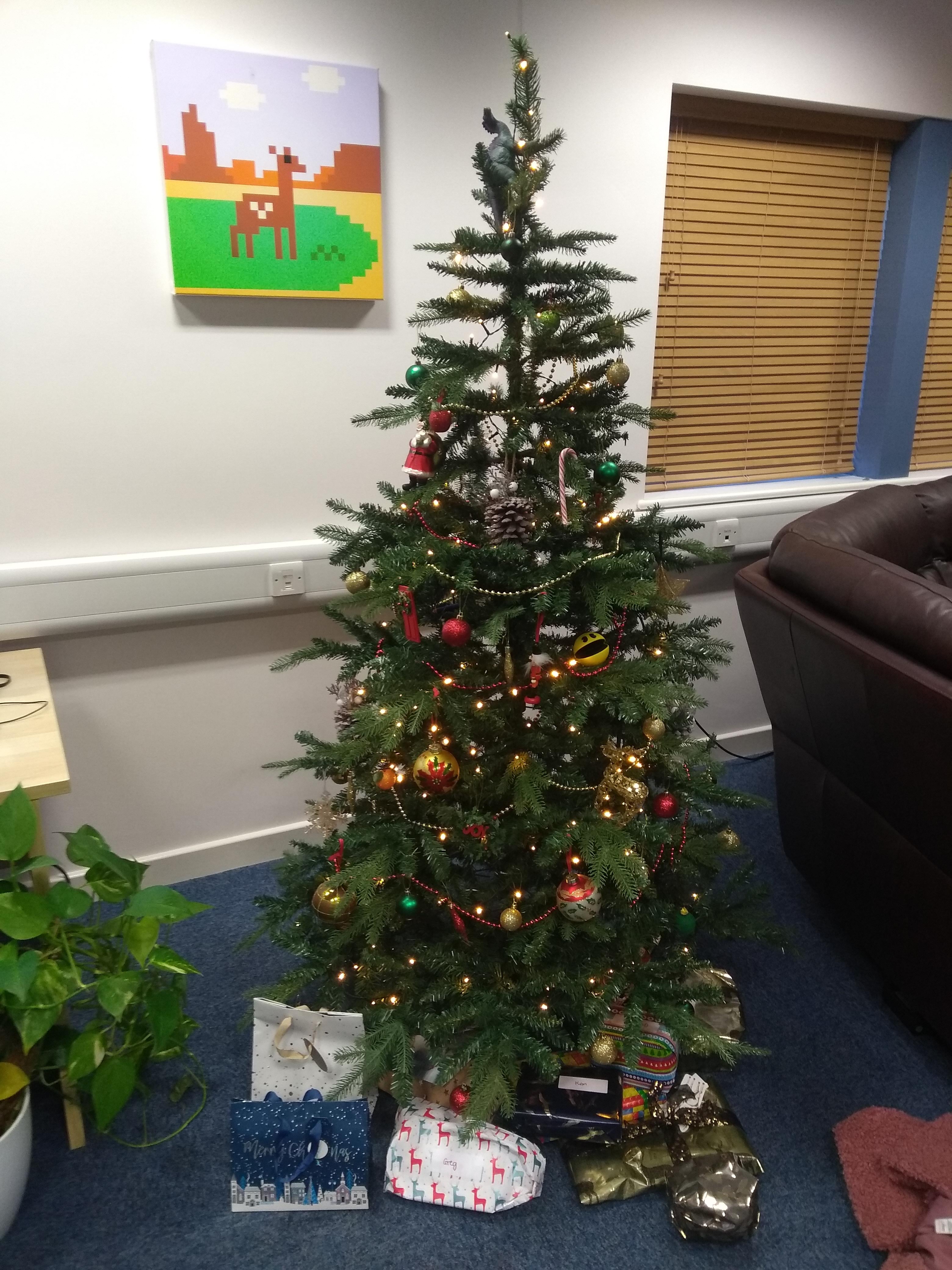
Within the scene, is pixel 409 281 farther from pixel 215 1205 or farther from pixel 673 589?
pixel 215 1205

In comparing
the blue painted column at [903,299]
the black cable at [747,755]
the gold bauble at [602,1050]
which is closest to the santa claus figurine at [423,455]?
the gold bauble at [602,1050]

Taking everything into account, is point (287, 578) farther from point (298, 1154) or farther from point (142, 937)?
point (298, 1154)

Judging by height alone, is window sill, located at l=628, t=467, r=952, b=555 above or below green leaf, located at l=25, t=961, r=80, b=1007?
above

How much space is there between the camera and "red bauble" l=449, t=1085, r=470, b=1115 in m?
1.46

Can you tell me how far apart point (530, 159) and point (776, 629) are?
1.03m

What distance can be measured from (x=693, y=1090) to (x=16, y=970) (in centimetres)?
115

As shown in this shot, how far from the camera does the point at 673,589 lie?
1512 mm

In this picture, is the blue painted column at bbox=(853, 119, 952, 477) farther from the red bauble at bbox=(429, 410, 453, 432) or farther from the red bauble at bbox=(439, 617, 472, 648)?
the red bauble at bbox=(439, 617, 472, 648)

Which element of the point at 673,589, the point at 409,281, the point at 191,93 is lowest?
the point at 673,589

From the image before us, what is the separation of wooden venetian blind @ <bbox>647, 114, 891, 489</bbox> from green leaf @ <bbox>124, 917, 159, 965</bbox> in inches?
69.5

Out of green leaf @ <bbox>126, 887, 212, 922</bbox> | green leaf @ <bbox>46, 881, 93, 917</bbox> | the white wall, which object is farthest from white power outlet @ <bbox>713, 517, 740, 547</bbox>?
green leaf @ <bbox>46, 881, 93, 917</bbox>

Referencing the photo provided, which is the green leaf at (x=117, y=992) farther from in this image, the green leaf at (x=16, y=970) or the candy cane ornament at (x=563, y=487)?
the candy cane ornament at (x=563, y=487)

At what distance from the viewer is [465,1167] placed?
1405 mm

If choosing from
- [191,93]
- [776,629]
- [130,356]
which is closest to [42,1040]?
[130,356]
